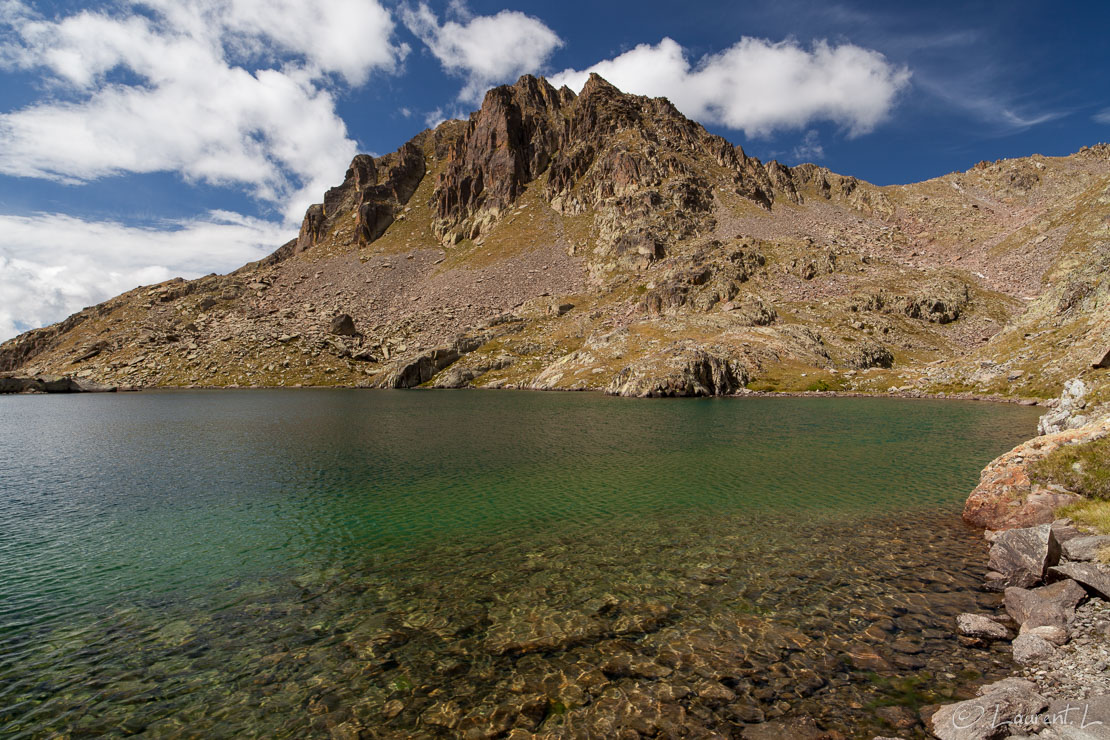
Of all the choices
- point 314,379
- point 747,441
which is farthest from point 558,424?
point 314,379

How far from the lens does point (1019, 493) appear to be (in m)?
25.8

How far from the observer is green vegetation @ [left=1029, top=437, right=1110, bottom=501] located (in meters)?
23.3

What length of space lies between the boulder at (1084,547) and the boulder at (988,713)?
9887 millimetres

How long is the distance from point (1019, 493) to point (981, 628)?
48.4 ft

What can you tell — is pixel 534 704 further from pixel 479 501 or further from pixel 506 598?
pixel 479 501

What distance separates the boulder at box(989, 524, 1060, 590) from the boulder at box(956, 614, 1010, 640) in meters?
3.76

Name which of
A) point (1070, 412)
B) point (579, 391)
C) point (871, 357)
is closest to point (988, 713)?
point (1070, 412)

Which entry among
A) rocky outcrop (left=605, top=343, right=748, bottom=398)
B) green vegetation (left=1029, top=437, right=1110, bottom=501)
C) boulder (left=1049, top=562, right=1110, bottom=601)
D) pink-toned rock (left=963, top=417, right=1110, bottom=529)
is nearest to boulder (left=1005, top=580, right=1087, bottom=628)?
boulder (left=1049, top=562, right=1110, bottom=601)

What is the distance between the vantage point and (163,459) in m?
49.5

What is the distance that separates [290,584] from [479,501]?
46.5ft

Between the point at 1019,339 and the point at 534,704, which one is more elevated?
the point at 1019,339

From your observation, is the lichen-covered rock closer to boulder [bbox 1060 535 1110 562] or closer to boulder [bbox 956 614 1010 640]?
boulder [bbox 1060 535 1110 562]

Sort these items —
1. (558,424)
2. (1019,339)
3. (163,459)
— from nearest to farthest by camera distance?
(163,459) → (558,424) → (1019,339)

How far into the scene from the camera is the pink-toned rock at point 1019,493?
78.6 feet
